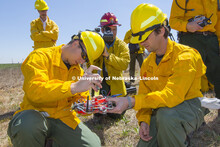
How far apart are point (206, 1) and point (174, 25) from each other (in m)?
0.67

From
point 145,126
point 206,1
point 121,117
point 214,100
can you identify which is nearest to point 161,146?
point 145,126

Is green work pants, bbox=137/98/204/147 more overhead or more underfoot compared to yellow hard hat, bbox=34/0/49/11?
more underfoot

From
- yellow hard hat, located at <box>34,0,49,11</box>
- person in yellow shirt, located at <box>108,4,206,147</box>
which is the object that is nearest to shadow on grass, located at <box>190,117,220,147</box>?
person in yellow shirt, located at <box>108,4,206,147</box>

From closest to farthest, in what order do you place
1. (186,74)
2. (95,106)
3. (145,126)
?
(186,74) → (95,106) → (145,126)

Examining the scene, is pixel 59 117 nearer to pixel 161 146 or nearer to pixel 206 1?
pixel 161 146

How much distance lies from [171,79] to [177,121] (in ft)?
1.59

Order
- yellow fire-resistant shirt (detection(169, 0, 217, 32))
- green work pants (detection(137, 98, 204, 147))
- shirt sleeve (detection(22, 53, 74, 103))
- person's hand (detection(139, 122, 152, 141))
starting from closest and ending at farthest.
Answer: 1. green work pants (detection(137, 98, 204, 147))
2. shirt sleeve (detection(22, 53, 74, 103))
3. person's hand (detection(139, 122, 152, 141))
4. yellow fire-resistant shirt (detection(169, 0, 217, 32))

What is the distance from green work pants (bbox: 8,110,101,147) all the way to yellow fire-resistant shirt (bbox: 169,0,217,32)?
249cm

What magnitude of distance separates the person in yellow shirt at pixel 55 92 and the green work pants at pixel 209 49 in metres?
1.87

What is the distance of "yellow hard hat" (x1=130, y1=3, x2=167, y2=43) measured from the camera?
8.32 ft

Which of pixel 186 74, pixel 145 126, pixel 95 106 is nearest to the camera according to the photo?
pixel 186 74

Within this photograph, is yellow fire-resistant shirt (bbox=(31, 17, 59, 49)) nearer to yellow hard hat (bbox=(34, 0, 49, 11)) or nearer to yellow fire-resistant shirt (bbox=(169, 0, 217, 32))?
yellow hard hat (bbox=(34, 0, 49, 11))

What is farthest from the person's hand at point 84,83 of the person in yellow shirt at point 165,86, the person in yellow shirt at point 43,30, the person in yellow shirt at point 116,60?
the person in yellow shirt at point 43,30

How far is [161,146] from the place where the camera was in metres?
2.34
